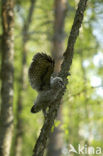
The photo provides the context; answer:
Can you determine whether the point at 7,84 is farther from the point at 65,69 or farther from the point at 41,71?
the point at 65,69

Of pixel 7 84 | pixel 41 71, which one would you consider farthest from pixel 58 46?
pixel 41 71

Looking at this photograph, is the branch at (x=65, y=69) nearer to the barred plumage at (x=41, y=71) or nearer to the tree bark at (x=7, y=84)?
the barred plumage at (x=41, y=71)

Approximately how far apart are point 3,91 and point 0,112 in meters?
0.50

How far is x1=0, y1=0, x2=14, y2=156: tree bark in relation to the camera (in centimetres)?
618

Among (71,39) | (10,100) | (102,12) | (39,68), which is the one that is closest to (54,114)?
(39,68)

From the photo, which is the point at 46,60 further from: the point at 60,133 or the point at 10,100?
the point at 60,133

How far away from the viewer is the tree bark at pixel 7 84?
243 inches

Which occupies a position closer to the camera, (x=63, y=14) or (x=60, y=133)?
(x=60, y=133)

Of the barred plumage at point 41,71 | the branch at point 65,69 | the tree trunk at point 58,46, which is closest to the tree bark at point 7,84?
the barred plumage at point 41,71

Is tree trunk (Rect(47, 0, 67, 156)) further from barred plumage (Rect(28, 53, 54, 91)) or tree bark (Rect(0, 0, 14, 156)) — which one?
barred plumage (Rect(28, 53, 54, 91))

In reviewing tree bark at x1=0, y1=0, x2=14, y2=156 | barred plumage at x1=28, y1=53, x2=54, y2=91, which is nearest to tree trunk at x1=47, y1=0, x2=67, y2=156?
tree bark at x1=0, y1=0, x2=14, y2=156

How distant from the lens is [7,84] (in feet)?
20.6

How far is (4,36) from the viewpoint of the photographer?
6.59m

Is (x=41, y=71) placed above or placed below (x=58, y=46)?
below
